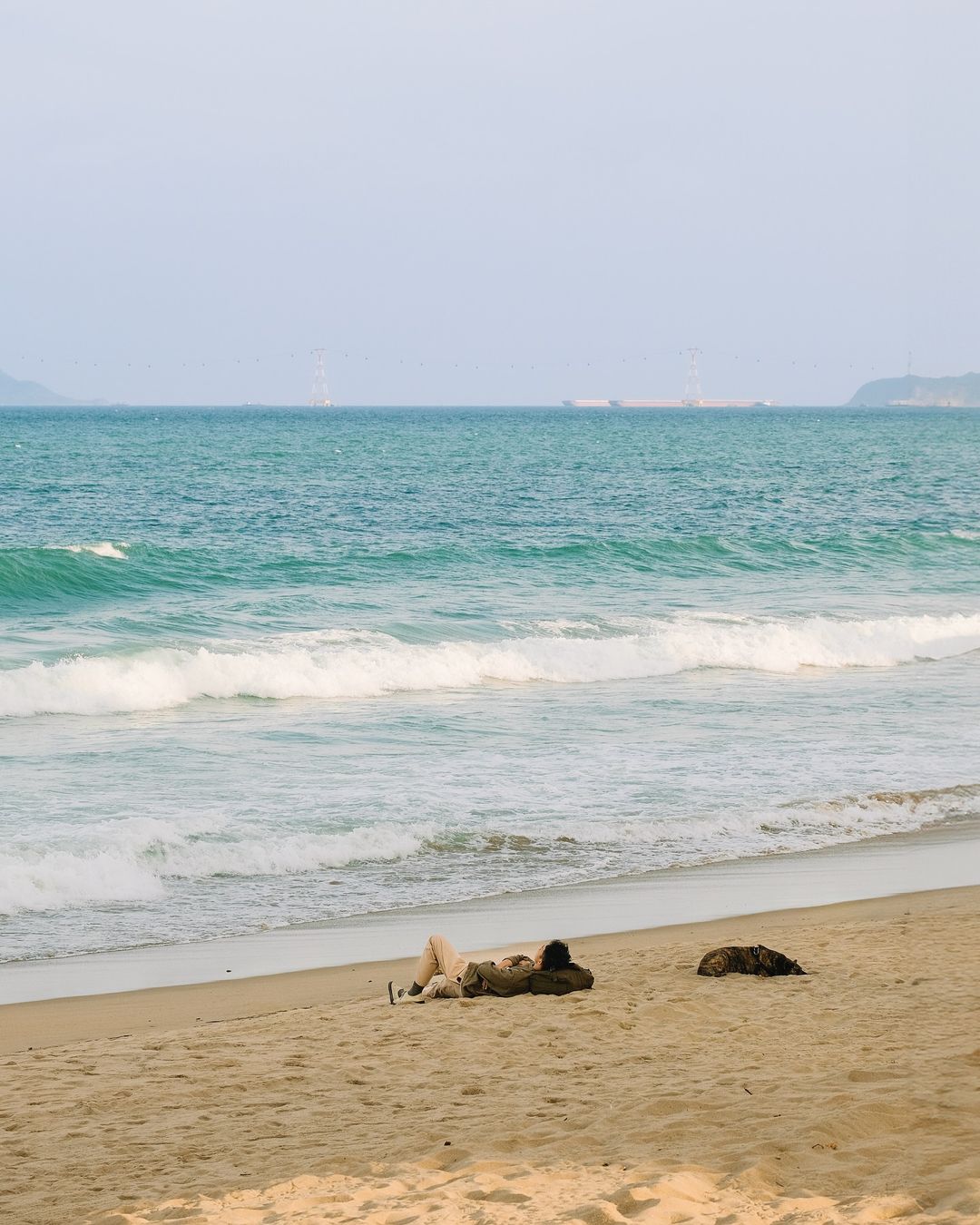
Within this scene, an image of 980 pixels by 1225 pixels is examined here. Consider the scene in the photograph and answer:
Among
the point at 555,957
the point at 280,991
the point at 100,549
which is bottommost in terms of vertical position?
the point at 280,991

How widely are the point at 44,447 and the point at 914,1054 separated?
250 ft

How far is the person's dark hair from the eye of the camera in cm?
716

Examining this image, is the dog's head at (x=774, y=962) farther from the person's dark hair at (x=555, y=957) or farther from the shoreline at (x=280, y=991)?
the person's dark hair at (x=555, y=957)

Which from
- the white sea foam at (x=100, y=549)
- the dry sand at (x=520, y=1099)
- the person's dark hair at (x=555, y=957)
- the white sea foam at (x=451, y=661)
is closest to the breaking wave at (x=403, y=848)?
the dry sand at (x=520, y=1099)

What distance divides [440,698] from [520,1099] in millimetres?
11972

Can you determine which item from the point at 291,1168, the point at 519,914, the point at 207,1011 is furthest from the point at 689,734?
the point at 291,1168

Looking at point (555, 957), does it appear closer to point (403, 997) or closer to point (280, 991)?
point (403, 997)

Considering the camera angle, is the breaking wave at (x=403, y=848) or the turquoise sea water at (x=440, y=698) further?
the turquoise sea water at (x=440, y=698)

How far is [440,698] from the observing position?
57.1ft

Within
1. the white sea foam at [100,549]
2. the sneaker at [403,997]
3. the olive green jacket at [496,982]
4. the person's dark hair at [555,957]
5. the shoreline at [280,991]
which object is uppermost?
the white sea foam at [100,549]

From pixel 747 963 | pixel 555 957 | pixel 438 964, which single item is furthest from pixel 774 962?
pixel 438 964

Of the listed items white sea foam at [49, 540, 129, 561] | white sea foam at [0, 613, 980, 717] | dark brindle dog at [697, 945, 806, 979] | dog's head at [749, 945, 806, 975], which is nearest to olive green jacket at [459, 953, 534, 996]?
dark brindle dog at [697, 945, 806, 979]

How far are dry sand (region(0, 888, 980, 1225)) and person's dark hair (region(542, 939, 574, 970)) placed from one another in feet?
0.65

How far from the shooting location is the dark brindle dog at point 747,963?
7328 mm
